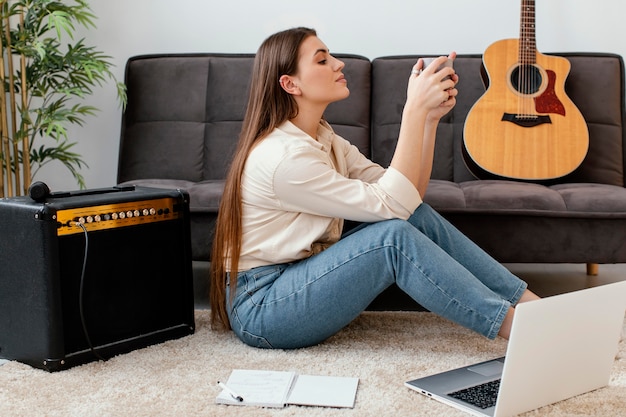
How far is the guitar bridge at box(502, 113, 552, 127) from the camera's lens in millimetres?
2997

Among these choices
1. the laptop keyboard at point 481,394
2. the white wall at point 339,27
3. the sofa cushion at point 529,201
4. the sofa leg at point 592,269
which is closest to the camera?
the laptop keyboard at point 481,394

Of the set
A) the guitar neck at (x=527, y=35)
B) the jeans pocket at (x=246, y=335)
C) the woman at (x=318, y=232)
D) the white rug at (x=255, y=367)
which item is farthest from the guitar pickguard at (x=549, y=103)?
the jeans pocket at (x=246, y=335)

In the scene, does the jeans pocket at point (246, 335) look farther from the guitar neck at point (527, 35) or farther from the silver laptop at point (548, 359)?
the guitar neck at point (527, 35)

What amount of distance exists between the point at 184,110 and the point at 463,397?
6.25 ft

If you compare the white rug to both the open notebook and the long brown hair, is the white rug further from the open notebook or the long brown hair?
the long brown hair

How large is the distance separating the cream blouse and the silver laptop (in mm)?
457

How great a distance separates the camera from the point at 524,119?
300 cm

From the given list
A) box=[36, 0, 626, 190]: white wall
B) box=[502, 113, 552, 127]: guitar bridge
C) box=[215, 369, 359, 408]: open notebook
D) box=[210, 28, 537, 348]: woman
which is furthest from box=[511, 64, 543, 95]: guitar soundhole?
box=[215, 369, 359, 408]: open notebook

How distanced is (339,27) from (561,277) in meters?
1.45

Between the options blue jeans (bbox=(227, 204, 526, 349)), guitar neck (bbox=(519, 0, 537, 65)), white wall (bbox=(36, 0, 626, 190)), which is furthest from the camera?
white wall (bbox=(36, 0, 626, 190))

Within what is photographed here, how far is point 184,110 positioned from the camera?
10.6ft

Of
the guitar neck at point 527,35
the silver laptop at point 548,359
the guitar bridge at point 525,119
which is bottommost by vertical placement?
the silver laptop at point 548,359

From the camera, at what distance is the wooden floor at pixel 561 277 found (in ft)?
9.86

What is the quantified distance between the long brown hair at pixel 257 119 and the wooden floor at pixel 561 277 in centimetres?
128
